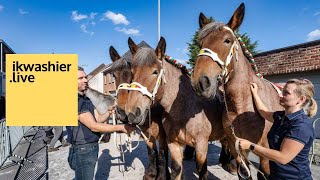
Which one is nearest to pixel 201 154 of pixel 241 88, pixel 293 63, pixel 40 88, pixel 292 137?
pixel 241 88

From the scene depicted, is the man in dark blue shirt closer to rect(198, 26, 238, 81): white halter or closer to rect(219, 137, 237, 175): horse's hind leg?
rect(198, 26, 238, 81): white halter

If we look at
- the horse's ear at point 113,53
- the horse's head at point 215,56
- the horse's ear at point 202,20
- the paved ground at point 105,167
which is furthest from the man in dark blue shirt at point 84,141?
the paved ground at point 105,167

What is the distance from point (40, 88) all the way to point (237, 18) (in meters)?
2.88

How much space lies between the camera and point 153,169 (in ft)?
15.4

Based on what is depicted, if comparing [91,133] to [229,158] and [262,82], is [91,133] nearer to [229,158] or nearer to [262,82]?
[262,82]

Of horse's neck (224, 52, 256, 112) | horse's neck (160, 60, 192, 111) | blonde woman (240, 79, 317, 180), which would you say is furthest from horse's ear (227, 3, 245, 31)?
horse's neck (160, 60, 192, 111)

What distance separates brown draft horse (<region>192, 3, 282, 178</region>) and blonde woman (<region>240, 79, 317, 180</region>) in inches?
21.0

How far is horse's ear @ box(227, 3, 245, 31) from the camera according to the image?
2.56 m

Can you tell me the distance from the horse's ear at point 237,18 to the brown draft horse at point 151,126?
5.41ft

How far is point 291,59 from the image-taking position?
10.5 meters

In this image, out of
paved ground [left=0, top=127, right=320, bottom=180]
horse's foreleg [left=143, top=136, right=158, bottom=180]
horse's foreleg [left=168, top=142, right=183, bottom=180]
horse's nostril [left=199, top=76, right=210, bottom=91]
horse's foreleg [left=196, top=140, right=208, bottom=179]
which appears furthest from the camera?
paved ground [left=0, top=127, right=320, bottom=180]

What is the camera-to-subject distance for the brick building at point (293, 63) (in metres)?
9.38

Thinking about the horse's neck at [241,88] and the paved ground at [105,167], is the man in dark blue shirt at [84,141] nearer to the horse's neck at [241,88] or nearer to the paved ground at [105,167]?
the horse's neck at [241,88]

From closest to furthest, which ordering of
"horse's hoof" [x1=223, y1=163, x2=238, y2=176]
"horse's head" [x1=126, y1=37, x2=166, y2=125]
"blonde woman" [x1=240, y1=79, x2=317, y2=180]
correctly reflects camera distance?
"blonde woman" [x1=240, y1=79, x2=317, y2=180]
"horse's head" [x1=126, y1=37, x2=166, y2=125]
"horse's hoof" [x1=223, y1=163, x2=238, y2=176]
